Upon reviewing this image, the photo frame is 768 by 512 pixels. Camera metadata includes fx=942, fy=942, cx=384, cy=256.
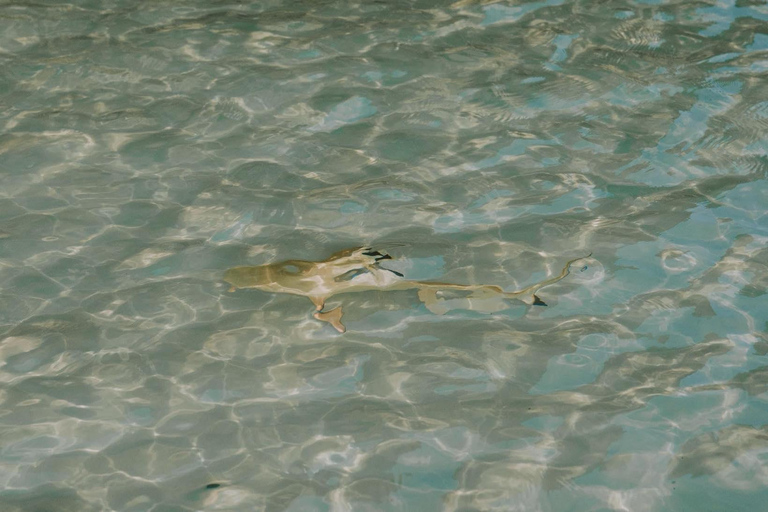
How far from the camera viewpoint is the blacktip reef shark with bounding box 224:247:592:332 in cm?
343

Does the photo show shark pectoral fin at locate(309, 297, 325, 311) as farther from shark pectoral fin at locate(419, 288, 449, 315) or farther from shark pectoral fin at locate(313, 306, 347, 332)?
shark pectoral fin at locate(419, 288, 449, 315)

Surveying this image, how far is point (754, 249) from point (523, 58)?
192cm

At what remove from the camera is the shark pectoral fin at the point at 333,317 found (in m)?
3.30

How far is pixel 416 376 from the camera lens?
311 cm

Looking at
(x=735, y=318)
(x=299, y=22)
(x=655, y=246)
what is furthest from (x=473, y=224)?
(x=299, y=22)

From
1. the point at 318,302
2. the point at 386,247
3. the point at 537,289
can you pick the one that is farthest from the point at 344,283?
the point at 537,289

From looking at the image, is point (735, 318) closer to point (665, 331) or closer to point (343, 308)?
point (665, 331)

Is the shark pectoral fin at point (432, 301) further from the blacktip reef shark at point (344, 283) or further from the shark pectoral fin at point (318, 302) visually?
the shark pectoral fin at point (318, 302)

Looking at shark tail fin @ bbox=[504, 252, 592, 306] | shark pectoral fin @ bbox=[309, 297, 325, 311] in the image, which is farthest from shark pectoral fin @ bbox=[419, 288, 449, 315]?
shark pectoral fin @ bbox=[309, 297, 325, 311]

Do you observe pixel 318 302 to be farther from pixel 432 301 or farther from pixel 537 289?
pixel 537 289

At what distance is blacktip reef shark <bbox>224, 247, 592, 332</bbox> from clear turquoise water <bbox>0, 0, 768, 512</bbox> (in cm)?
5

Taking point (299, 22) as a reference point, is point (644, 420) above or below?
below

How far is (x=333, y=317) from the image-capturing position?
11.0 ft

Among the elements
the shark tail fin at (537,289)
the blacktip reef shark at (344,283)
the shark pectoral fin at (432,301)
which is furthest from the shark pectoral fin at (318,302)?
the shark tail fin at (537,289)
